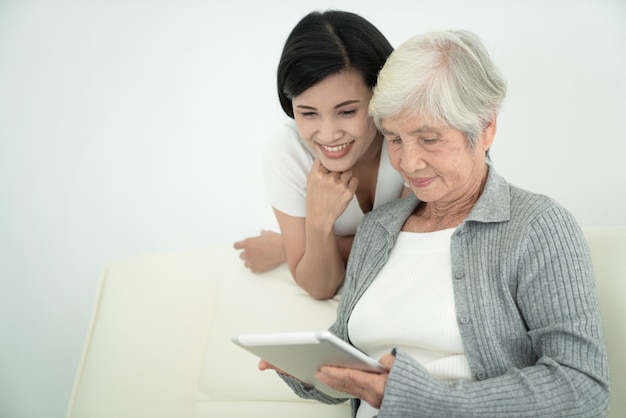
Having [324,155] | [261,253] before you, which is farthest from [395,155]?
[261,253]

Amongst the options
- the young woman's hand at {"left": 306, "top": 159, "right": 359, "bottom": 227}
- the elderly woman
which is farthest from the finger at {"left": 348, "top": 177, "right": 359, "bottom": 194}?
the elderly woman

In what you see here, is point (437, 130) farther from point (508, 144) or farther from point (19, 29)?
point (19, 29)

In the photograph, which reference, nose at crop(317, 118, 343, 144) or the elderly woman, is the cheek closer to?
the elderly woman

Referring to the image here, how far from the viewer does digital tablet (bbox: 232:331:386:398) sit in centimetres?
121

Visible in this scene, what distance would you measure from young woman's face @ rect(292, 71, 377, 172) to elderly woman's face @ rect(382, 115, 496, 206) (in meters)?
0.21

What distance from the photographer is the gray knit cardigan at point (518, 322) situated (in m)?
1.29

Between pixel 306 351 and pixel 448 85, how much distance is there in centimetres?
63

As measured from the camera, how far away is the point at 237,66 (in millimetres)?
3086

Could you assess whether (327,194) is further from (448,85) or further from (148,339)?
(148,339)

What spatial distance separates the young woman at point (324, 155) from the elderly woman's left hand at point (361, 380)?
1.99 ft

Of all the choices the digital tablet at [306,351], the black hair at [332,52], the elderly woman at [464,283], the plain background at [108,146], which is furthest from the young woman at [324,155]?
the plain background at [108,146]

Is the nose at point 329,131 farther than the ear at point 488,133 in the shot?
Yes

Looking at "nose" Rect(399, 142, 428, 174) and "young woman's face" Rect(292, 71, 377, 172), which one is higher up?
"young woman's face" Rect(292, 71, 377, 172)

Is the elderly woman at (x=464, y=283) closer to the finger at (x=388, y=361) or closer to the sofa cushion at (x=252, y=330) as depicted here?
the finger at (x=388, y=361)
